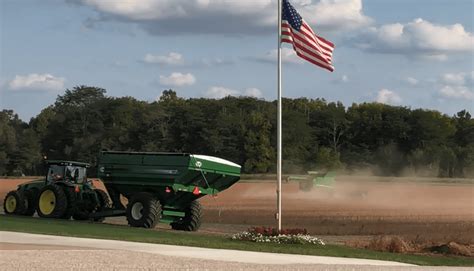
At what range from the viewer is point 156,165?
2828 centimetres

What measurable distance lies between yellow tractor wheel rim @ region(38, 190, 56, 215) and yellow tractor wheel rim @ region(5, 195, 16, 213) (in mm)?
1740

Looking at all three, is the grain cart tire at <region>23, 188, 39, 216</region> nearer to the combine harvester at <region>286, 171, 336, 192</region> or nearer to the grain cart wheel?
the grain cart wheel

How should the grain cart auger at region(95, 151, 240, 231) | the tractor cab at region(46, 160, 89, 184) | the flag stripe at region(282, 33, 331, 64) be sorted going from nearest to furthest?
the flag stripe at region(282, 33, 331, 64) < the grain cart auger at region(95, 151, 240, 231) < the tractor cab at region(46, 160, 89, 184)

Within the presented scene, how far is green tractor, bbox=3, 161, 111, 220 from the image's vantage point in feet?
97.8

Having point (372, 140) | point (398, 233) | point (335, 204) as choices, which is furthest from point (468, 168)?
point (398, 233)

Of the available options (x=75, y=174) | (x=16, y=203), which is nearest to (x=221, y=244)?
(x=75, y=174)

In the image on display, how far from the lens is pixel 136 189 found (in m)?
29.1

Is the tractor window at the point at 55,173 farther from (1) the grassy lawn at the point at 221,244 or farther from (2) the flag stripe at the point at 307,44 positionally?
(2) the flag stripe at the point at 307,44

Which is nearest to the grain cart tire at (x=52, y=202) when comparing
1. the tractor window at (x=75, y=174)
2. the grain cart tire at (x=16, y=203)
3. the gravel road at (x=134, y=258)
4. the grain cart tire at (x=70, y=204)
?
the grain cart tire at (x=70, y=204)

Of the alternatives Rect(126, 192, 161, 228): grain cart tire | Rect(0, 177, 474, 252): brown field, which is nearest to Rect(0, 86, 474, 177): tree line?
Rect(0, 177, 474, 252): brown field

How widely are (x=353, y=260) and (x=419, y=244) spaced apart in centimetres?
773

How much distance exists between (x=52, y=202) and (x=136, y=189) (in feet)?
12.6

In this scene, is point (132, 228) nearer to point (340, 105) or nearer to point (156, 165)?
point (156, 165)

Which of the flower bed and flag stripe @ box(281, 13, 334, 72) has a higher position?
flag stripe @ box(281, 13, 334, 72)
